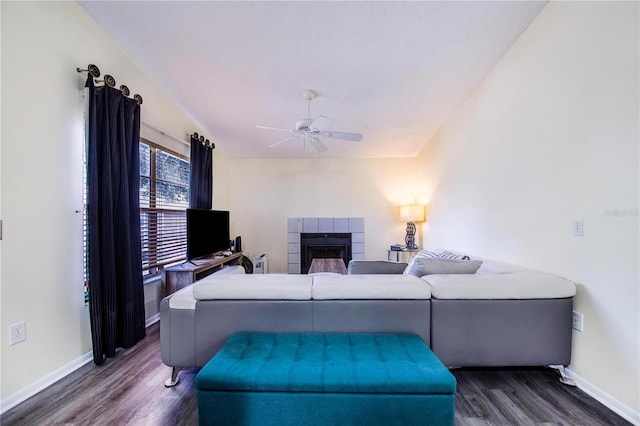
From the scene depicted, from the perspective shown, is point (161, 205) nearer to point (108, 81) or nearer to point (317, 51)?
point (108, 81)

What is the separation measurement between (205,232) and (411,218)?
3.50m

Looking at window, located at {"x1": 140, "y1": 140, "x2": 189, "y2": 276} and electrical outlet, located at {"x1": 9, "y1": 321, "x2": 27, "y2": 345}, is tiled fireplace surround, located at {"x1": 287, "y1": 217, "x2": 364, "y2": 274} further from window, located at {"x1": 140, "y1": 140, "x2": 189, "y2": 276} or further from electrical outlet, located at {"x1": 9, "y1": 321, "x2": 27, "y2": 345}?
electrical outlet, located at {"x1": 9, "y1": 321, "x2": 27, "y2": 345}

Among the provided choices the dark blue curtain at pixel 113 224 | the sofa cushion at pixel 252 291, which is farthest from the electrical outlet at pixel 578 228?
the dark blue curtain at pixel 113 224

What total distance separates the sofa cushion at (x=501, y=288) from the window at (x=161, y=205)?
112 inches

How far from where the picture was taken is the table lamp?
15.3 ft

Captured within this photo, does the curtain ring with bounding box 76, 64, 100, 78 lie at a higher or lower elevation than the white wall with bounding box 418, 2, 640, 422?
higher

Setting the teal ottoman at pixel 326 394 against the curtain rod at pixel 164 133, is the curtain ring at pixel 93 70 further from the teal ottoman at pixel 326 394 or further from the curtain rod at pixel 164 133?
the teal ottoman at pixel 326 394

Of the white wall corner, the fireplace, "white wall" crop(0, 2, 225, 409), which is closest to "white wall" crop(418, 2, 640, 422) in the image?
the white wall corner

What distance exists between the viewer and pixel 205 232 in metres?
3.42

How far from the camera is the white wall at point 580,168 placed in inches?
55.9

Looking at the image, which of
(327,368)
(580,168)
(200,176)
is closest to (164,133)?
(200,176)

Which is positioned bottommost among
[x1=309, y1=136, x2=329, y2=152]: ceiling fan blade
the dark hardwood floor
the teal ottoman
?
the dark hardwood floor

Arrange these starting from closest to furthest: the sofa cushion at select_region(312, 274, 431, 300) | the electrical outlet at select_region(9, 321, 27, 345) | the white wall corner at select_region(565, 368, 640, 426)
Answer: the white wall corner at select_region(565, 368, 640, 426) → the electrical outlet at select_region(9, 321, 27, 345) → the sofa cushion at select_region(312, 274, 431, 300)

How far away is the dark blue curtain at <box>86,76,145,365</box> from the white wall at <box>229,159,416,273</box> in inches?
116
